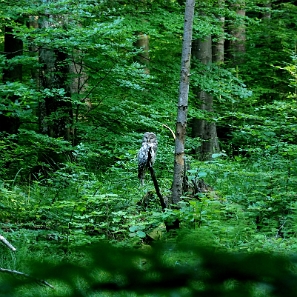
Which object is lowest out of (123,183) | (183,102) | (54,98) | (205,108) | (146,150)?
(123,183)

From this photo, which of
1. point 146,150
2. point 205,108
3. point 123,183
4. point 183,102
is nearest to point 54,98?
point 123,183

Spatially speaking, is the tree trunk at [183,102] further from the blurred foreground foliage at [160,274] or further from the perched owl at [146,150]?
the blurred foreground foliage at [160,274]

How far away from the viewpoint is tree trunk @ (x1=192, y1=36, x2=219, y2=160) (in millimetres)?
10984

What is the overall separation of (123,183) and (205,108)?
5185 millimetres

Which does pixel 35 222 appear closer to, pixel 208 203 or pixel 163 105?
pixel 208 203

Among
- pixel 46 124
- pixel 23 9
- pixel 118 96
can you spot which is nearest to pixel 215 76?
pixel 118 96

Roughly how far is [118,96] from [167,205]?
3.93 meters

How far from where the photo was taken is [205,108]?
11.2m

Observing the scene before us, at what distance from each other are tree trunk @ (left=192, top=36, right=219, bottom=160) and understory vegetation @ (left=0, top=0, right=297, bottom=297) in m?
0.45

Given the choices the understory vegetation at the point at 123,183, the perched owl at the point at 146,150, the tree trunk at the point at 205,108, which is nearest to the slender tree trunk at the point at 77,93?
the understory vegetation at the point at 123,183

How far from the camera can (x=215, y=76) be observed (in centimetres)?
944

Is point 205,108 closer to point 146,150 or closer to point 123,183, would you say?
point 123,183

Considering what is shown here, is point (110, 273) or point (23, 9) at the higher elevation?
point (23, 9)

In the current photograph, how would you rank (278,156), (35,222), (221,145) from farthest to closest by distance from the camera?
(221,145) < (278,156) < (35,222)
